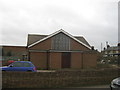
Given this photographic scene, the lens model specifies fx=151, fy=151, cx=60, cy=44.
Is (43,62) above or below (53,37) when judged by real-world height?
below

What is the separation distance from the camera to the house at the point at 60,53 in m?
23.2

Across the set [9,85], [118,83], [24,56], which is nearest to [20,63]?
[9,85]

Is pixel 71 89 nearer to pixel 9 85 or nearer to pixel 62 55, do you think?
pixel 9 85

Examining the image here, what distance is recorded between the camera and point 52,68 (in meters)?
22.6

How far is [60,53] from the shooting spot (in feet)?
76.9

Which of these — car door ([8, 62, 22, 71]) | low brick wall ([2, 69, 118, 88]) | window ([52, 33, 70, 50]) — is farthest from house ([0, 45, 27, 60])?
low brick wall ([2, 69, 118, 88])

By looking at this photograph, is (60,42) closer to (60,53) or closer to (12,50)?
(60,53)

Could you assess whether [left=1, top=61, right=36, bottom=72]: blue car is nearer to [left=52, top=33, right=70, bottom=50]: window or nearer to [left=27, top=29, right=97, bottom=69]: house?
[left=27, top=29, right=97, bottom=69]: house

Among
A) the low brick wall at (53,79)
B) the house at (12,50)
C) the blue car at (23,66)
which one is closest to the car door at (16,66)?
the blue car at (23,66)

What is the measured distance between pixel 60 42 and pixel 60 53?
200 cm

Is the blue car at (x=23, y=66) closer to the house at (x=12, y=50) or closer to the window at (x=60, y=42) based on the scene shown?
the window at (x=60, y=42)

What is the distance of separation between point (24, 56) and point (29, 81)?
77.4ft

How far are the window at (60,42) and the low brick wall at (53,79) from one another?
15.9m

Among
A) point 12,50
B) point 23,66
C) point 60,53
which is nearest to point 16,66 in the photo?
point 23,66
